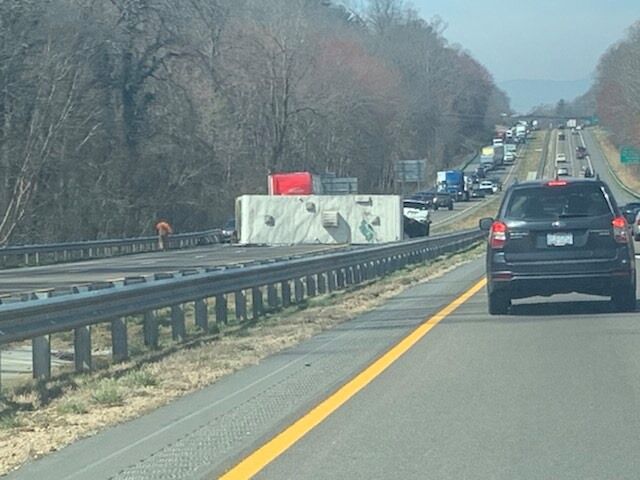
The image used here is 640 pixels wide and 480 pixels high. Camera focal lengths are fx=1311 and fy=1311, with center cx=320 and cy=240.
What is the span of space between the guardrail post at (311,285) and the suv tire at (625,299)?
6393mm

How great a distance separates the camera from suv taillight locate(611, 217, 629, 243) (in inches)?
669

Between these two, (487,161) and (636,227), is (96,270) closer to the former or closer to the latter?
(636,227)

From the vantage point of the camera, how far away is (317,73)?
8300 cm

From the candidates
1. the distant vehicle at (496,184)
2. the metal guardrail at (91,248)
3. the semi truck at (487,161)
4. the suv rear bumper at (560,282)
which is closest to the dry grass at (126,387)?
the suv rear bumper at (560,282)

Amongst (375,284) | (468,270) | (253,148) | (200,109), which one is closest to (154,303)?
(375,284)

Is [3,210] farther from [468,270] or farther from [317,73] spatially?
[317,73]

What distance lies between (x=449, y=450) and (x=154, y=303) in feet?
22.1

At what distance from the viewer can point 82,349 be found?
1334 cm

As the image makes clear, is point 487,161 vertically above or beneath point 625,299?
above

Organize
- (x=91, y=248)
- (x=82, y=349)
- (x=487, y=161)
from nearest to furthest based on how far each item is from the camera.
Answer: (x=82, y=349)
(x=91, y=248)
(x=487, y=161)

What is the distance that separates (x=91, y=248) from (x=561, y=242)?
1243 inches

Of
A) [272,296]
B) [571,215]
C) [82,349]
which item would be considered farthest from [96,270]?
[82,349]

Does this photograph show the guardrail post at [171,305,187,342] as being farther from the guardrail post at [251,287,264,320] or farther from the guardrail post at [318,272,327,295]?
the guardrail post at [318,272,327,295]

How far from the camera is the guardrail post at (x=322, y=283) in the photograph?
23641 millimetres
